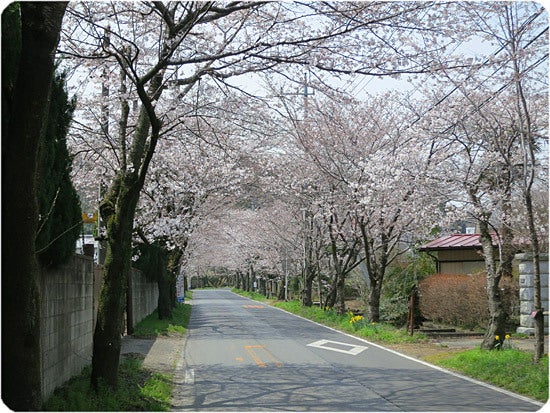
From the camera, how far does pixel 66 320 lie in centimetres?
938

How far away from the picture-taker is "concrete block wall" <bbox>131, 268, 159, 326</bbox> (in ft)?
71.9

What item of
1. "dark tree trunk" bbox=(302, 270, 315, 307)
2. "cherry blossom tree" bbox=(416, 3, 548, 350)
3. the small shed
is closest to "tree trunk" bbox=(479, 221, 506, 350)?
"cherry blossom tree" bbox=(416, 3, 548, 350)

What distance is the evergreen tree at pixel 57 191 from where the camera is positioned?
304 inches

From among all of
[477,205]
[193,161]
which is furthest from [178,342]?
[477,205]

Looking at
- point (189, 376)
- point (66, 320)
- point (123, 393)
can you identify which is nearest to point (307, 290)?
point (189, 376)

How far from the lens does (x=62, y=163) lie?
28.2ft

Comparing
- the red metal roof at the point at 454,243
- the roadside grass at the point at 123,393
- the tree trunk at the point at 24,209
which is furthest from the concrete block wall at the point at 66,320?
the red metal roof at the point at 454,243

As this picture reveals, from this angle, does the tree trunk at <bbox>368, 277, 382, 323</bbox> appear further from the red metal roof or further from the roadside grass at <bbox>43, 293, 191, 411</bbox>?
the roadside grass at <bbox>43, 293, 191, 411</bbox>

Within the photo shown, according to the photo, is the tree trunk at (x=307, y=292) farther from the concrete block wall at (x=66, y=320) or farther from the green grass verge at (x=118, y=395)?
the green grass verge at (x=118, y=395)

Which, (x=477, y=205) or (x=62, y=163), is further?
(x=477, y=205)

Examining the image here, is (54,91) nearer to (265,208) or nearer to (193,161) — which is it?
(193,161)

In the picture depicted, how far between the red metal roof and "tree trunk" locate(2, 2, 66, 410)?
2318cm

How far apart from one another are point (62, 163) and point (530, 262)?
14814 mm

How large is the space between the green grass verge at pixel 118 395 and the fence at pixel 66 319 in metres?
0.21
